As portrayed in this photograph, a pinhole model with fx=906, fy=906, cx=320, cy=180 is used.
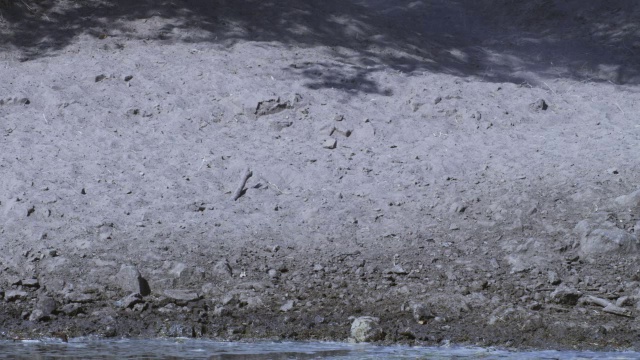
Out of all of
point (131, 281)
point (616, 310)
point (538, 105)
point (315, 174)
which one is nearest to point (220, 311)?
point (131, 281)

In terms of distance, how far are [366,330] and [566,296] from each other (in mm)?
1306

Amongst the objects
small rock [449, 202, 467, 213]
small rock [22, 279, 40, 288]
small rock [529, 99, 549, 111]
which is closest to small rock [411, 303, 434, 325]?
small rock [449, 202, 467, 213]

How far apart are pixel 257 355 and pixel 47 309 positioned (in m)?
1.51

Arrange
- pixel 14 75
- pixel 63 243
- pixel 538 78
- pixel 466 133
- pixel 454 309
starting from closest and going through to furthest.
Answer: pixel 454 309 → pixel 63 243 → pixel 466 133 → pixel 14 75 → pixel 538 78

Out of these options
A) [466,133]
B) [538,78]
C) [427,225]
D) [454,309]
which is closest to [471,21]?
[538,78]

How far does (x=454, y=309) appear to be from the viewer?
5.51 m

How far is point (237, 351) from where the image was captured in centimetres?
483

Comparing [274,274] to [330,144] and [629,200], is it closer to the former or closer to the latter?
[330,144]

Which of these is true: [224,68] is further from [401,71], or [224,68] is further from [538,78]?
[538,78]

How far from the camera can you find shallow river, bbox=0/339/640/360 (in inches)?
184

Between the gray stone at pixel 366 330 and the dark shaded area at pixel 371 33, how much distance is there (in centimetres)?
400

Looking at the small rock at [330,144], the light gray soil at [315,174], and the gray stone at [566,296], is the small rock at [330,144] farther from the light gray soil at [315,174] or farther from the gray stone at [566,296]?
the gray stone at [566,296]

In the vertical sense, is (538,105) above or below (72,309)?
above

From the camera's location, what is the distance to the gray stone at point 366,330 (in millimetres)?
5137
